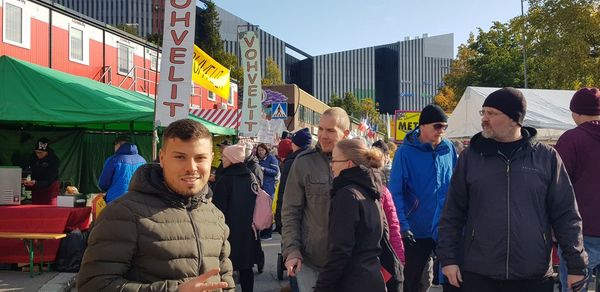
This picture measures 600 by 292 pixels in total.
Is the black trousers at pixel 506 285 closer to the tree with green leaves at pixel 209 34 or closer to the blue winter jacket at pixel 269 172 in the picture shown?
the blue winter jacket at pixel 269 172

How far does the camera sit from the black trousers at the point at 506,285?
3568mm

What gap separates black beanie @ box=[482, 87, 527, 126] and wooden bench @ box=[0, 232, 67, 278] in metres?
6.50

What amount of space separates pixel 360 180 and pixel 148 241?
167cm

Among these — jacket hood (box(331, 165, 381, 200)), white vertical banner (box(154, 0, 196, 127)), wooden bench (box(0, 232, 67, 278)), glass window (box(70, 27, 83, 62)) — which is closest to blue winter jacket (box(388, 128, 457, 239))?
jacket hood (box(331, 165, 381, 200))

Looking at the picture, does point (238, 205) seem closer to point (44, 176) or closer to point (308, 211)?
point (308, 211)

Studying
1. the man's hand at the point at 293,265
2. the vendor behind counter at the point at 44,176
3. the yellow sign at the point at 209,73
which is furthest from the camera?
the yellow sign at the point at 209,73

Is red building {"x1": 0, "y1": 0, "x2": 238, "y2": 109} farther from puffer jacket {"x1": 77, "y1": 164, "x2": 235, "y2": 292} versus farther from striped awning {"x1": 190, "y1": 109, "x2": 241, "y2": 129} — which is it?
puffer jacket {"x1": 77, "y1": 164, "x2": 235, "y2": 292}

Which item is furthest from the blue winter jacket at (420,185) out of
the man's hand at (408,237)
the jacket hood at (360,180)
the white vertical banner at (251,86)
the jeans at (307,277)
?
the white vertical banner at (251,86)

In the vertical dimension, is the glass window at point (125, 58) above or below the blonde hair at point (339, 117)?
above

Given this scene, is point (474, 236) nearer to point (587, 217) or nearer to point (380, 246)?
point (380, 246)

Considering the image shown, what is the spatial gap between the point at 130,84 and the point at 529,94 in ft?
54.3

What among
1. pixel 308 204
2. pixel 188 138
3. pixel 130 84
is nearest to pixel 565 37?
pixel 130 84

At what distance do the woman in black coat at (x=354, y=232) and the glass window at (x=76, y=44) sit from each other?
18260 mm

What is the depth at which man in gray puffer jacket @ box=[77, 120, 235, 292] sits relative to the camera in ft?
7.30
